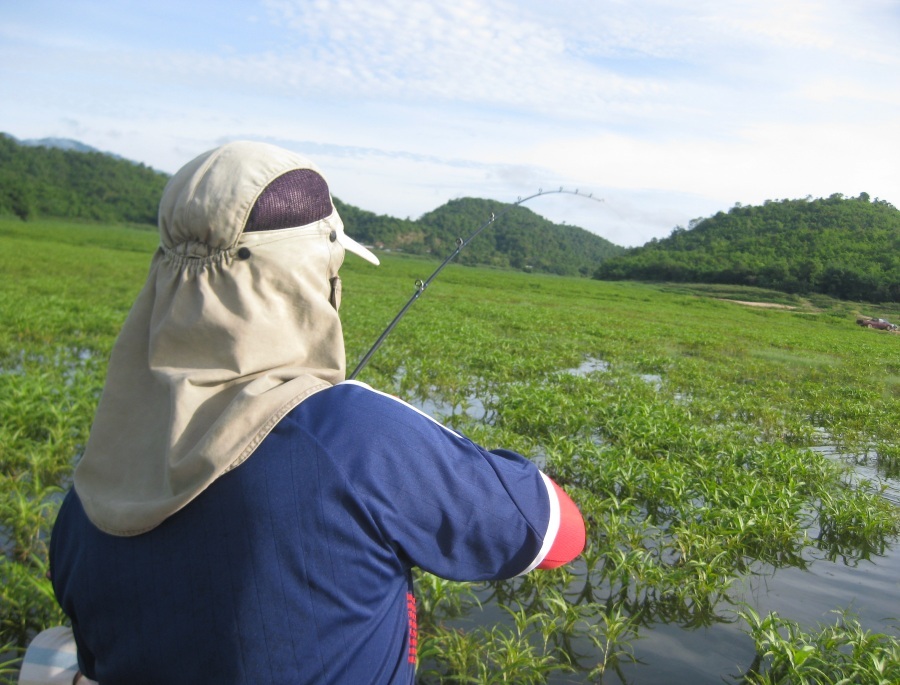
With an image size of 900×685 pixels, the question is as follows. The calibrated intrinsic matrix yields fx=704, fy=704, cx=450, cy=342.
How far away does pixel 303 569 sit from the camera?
3.91 feet

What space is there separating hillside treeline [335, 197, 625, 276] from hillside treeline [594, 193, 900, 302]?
39.7 feet

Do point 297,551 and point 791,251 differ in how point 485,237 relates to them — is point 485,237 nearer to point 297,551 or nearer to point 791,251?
point 791,251

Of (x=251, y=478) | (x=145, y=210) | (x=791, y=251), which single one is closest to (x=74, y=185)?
(x=145, y=210)

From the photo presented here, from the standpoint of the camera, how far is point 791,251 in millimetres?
59094

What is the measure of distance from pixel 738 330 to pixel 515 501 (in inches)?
859

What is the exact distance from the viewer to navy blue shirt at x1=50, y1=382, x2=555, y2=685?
45.9 inches

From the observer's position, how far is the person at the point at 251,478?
117 cm

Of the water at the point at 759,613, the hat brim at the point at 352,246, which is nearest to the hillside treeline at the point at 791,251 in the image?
the water at the point at 759,613

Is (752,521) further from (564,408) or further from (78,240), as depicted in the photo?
(78,240)

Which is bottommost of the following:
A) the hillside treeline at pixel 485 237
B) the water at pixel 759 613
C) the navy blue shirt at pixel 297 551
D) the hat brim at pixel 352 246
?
the water at pixel 759 613

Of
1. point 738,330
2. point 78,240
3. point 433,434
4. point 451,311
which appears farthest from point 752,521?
point 78,240

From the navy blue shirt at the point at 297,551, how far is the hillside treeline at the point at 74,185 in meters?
72.5

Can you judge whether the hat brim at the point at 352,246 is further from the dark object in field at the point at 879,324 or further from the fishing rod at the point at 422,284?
the dark object in field at the point at 879,324

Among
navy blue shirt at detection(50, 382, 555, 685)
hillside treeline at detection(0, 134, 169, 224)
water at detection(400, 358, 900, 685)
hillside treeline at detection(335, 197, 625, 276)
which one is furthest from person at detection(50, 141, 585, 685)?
hillside treeline at detection(0, 134, 169, 224)
